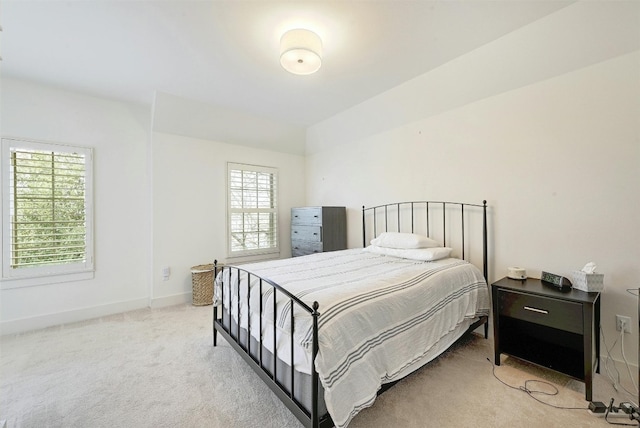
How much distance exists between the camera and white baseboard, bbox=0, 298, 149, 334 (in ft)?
9.27

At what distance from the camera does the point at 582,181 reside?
2119mm

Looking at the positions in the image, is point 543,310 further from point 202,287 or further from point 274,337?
point 202,287

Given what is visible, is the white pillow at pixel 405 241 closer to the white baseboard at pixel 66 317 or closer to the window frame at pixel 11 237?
the white baseboard at pixel 66 317

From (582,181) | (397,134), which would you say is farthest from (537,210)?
(397,134)

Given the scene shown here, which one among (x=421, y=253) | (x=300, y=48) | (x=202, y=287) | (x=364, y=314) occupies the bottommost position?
(x=202, y=287)

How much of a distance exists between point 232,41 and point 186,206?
2.41 meters

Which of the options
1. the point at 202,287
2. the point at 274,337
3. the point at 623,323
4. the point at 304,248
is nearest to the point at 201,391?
the point at 274,337

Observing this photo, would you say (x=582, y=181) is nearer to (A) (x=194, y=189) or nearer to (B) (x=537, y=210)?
(B) (x=537, y=210)

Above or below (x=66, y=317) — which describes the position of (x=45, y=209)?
above

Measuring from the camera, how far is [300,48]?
1.95m

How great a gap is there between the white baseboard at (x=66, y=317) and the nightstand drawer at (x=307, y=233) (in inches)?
89.9

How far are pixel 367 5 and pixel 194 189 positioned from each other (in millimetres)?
3176

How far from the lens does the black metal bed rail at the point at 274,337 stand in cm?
128

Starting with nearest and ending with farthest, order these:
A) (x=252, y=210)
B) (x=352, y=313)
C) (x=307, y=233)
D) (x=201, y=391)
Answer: (x=352, y=313) → (x=201, y=391) → (x=307, y=233) → (x=252, y=210)
